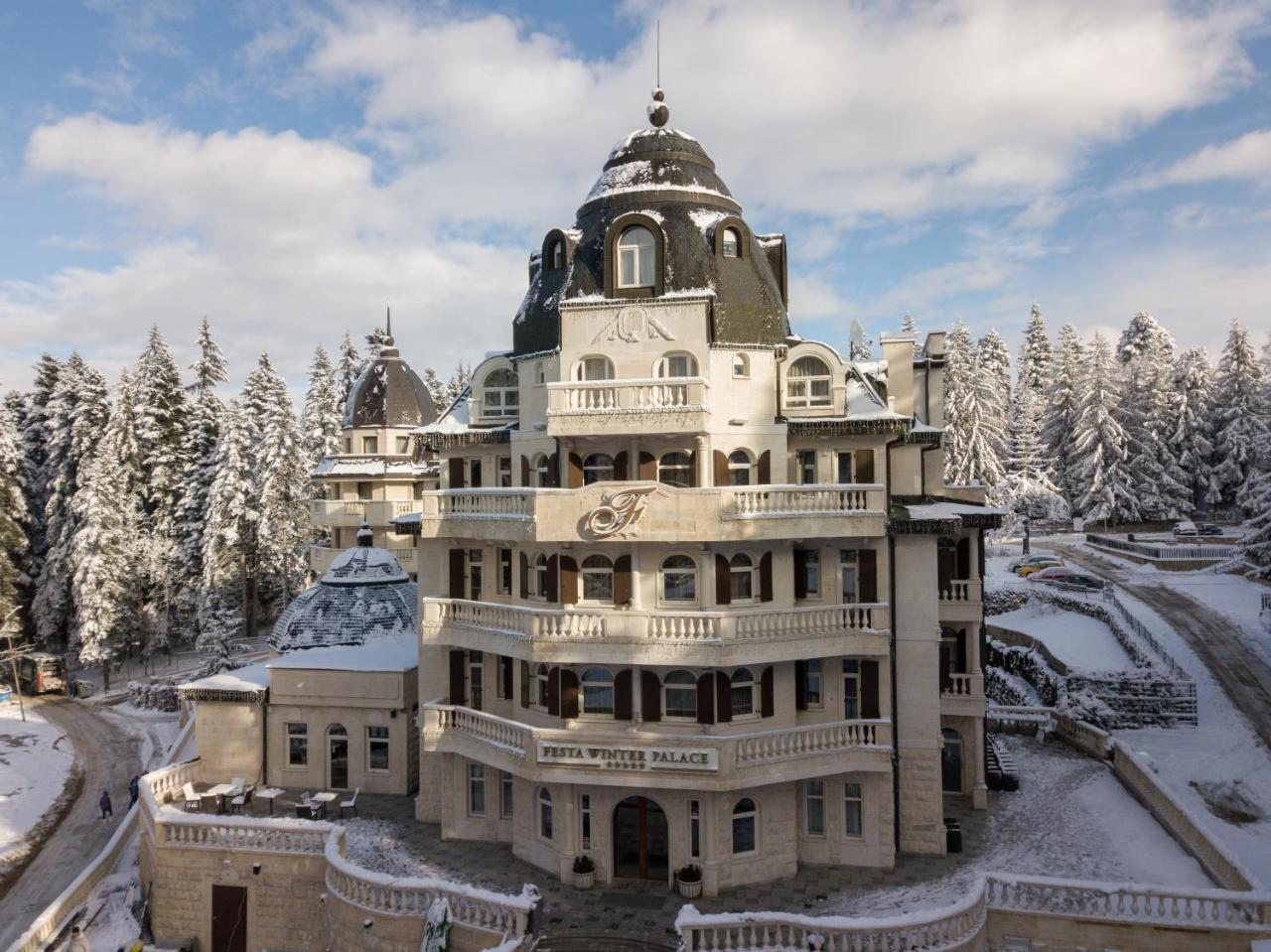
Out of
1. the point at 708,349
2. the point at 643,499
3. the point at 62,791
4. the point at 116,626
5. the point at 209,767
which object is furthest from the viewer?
the point at 116,626

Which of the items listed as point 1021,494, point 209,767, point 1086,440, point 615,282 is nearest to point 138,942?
point 209,767

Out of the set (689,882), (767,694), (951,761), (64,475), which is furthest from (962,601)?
(64,475)

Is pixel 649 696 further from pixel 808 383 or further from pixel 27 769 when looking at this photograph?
pixel 27 769

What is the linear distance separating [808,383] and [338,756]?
2146 centimetres

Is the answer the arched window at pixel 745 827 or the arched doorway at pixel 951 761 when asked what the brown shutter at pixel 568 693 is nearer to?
the arched window at pixel 745 827

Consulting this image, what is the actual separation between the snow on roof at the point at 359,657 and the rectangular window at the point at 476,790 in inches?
209

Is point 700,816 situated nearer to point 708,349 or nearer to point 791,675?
point 791,675

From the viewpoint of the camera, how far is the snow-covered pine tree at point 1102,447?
7200 centimetres

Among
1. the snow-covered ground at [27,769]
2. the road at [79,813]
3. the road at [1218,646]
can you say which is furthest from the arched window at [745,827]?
the snow-covered ground at [27,769]

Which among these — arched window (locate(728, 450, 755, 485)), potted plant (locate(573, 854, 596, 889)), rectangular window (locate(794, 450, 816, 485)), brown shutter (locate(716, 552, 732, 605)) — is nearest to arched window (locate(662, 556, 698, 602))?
brown shutter (locate(716, 552, 732, 605))

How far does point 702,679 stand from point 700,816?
363cm

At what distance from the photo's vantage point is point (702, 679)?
2391 centimetres

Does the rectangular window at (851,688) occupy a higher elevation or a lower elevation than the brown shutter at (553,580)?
lower

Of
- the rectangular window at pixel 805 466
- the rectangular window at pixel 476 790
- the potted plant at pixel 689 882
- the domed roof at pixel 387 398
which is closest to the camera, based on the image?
the potted plant at pixel 689 882
